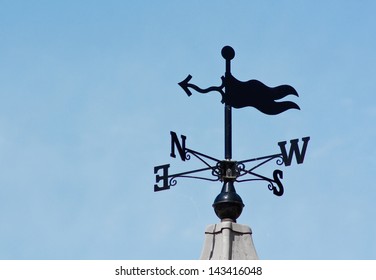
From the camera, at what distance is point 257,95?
6.43 meters

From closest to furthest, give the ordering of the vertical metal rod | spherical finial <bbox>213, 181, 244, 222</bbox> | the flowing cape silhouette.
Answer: spherical finial <bbox>213, 181, 244, 222</bbox> → the vertical metal rod → the flowing cape silhouette

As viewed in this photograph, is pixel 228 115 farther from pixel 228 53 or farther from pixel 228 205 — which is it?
pixel 228 205

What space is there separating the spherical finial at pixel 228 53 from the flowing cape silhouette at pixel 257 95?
0.50ft

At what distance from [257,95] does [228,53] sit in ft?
1.53

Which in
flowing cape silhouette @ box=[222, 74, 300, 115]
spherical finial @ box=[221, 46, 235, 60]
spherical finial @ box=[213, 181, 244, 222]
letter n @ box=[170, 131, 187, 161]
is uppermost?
spherical finial @ box=[221, 46, 235, 60]

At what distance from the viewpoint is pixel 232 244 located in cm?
548

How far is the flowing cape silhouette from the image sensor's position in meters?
6.20

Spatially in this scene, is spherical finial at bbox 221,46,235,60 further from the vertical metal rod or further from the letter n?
the letter n

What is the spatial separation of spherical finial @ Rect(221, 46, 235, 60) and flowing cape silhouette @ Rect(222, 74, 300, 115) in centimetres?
15
